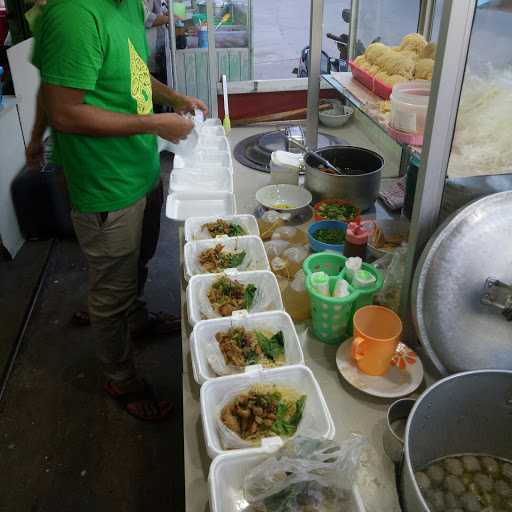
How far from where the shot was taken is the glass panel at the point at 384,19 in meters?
2.47

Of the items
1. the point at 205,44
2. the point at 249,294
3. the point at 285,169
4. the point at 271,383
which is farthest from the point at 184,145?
the point at 205,44

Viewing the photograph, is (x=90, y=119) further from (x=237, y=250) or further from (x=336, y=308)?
(x=336, y=308)

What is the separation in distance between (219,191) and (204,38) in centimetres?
306

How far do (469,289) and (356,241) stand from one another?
0.45m

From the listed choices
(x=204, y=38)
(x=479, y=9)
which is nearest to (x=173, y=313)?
(x=479, y=9)

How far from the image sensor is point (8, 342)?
98.3 inches

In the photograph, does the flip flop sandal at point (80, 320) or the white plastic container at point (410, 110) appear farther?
the flip flop sandal at point (80, 320)

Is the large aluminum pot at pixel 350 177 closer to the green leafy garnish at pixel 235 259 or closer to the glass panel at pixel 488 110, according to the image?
the green leafy garnish at pixel 235 259

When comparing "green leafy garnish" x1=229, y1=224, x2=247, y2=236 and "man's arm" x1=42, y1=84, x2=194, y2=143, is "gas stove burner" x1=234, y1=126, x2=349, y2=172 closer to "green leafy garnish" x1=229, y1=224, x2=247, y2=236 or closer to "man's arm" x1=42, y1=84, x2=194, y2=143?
"green leafy garnish" x1=229, y1=224, x2=247, y2=236

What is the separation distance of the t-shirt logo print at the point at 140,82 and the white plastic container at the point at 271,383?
1.00 m

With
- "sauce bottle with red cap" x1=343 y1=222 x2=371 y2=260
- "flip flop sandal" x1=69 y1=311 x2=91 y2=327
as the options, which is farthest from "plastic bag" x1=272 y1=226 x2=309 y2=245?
"flip flop sandal" x1=69 y1=311 x2=91 y2=327

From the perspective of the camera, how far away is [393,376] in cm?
113

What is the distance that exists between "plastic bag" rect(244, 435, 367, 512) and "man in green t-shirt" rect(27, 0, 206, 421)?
107 cm

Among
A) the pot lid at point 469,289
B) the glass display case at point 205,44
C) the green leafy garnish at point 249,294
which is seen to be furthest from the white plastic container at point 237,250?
the glass display case at point 205,44
